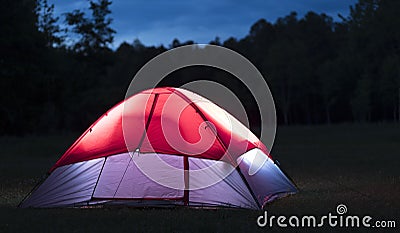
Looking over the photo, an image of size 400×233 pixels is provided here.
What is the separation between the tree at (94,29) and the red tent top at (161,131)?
4801 centimetres

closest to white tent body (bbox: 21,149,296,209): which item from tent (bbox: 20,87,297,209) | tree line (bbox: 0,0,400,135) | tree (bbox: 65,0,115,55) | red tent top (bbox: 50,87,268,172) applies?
tent (bbox: 20,87,297,209)

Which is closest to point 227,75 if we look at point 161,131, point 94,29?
point 94,29

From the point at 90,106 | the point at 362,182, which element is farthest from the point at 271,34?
the point at 362,182

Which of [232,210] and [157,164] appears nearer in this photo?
[232,210]

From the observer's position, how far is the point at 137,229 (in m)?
8.69

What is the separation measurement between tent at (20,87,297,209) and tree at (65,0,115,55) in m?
48.2

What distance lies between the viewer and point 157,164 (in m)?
10.8

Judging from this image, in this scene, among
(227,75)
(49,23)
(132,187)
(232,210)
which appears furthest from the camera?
(227,75)

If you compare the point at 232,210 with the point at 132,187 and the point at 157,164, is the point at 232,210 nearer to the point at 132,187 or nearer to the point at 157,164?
the point at 157,164

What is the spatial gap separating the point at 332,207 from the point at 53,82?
3590 cm

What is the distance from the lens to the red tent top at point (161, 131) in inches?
429

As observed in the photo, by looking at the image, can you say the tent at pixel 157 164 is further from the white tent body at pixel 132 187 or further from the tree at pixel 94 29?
the tree at pixel 94 29

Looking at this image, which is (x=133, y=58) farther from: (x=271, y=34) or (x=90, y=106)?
(x=90, y=106)

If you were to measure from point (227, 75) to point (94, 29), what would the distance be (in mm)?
26190
